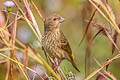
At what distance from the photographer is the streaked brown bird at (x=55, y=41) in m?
3.48

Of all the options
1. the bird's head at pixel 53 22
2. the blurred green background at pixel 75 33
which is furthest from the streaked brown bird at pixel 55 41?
the blurred green background at pixel 75 33

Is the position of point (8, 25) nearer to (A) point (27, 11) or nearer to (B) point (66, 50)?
(A) point (27, 11)

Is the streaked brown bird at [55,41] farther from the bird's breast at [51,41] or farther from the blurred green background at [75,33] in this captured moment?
the blurred green background at [75,33]

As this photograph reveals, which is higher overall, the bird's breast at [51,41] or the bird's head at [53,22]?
the bird's head at [53,22]

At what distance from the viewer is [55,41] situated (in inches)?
139

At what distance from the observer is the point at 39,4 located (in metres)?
4.96

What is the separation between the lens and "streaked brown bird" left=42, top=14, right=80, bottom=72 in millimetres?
3479

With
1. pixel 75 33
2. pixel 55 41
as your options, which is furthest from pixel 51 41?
pixel 75 33

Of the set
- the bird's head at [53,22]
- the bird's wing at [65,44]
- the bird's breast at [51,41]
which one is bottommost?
the bird's wing at [65,44]

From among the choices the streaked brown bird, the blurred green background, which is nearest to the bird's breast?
the streaked brown bird

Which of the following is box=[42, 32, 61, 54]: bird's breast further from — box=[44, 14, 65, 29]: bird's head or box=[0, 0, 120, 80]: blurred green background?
box=[0, 0, 120, 80]: blurred green background

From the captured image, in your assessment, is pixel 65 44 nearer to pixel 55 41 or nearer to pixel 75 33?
pixel 55 41

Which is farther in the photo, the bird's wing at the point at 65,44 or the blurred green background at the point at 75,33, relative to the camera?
the blurred green background at the point at 75,33

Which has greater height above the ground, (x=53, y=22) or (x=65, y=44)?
(x=53, y=22)
